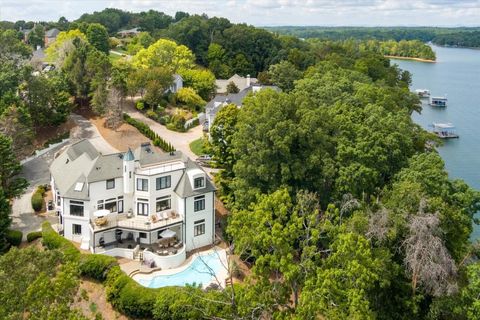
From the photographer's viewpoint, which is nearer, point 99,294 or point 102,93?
point 99,294

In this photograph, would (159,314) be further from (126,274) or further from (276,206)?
(276,206)

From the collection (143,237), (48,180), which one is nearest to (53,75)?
(48,180)

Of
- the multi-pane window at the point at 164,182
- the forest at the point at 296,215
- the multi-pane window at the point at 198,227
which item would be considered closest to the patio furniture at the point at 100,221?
the forest at the point at 296,215

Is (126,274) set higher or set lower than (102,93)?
lower

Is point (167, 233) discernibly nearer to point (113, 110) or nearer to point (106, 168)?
point (106, 168)

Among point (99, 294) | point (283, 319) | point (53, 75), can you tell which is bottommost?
point (99, 294)

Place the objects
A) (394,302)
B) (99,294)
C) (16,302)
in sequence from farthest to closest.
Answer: (99,294)
(394,302)
(16,302)

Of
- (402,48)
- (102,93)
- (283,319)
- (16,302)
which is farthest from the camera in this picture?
(402,48)
